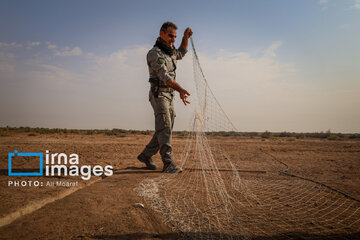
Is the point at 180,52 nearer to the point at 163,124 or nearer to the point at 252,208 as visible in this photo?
the point at 163,124

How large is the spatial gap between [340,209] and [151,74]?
10.2 feet

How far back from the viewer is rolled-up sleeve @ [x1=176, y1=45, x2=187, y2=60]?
3.99 meters

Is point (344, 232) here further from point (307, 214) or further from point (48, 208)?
point (48, 208)

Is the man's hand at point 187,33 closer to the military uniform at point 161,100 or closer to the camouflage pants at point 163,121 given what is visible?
the military uniform at point 161,100

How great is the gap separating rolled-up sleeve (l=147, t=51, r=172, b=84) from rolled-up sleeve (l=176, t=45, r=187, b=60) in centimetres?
63

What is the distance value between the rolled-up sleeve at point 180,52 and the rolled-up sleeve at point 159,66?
0.63 meters

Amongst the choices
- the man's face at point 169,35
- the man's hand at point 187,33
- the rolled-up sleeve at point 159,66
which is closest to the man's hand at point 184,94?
the rolled-up sleeve at point 159,66

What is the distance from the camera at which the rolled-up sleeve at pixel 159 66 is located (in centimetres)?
330

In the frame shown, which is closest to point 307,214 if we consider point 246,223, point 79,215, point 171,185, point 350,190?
point 246,223

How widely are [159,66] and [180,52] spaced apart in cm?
91

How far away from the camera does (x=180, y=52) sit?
4.04 meters

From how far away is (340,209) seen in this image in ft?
7.18

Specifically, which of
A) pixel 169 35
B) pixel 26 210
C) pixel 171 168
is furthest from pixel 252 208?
pixel 169 35

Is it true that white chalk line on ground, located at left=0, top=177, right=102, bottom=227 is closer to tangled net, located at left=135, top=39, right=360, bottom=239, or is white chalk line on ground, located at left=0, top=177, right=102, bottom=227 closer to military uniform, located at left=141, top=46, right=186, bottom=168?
tangled net, located at left=135, top=39, right=360, bottom=239
